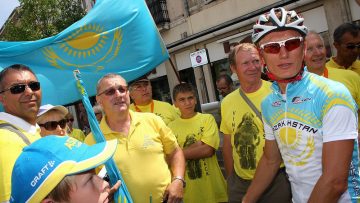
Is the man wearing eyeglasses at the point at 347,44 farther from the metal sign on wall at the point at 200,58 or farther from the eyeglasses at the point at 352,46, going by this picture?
the metal sign on wall at the point at 200,58

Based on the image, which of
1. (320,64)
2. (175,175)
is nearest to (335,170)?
(175,175)

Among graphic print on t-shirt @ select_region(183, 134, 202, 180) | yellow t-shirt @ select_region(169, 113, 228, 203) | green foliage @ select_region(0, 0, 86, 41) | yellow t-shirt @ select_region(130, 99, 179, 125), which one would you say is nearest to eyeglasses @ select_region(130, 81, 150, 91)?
yellow t-shirt @ select_region(130, 99, 179, 125)

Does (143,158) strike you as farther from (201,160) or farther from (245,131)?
(201,160)

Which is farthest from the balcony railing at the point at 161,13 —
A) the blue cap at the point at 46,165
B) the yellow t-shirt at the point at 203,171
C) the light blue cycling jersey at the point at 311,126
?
the blue cap at the point at 46,165

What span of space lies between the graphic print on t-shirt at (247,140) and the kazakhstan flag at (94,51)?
1.56 metres

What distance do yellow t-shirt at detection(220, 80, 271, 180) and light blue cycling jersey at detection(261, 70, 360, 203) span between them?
1026 millimetres

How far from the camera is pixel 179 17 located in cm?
1623

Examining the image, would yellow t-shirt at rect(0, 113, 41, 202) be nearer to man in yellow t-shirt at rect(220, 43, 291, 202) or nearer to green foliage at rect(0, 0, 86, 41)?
man in yellow t-shirt at rect(220, 43, 291, 202)

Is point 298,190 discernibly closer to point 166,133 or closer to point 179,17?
point 166,133

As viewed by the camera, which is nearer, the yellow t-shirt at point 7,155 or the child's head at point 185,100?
the yellow t-shirt at point 7,155

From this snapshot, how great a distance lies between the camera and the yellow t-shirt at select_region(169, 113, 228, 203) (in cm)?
391

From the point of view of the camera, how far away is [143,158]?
2.96 metres

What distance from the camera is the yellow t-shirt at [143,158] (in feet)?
9.52

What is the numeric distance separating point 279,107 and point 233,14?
11.8 meters
